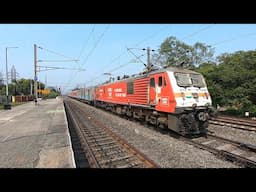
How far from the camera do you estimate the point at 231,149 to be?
799cm

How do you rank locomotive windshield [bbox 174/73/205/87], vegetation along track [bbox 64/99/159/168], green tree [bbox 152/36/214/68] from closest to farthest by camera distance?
vegetation along track [bbox 64/99/159/168] < locomotive windshield [bbox 174/73/205/87] < green tree [bbox 152/36/214/68]

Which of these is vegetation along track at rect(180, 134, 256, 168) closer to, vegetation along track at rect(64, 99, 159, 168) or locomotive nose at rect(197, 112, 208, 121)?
locomotive nose at rect(197, 112, 208, 121)

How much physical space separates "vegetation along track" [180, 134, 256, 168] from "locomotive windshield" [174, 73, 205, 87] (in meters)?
2.32

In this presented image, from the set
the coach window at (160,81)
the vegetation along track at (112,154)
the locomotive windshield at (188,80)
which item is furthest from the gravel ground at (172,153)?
the locomotive windshield at (188,80)

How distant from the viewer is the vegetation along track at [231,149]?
6.66 m

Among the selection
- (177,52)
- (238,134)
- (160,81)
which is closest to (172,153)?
(160,81)

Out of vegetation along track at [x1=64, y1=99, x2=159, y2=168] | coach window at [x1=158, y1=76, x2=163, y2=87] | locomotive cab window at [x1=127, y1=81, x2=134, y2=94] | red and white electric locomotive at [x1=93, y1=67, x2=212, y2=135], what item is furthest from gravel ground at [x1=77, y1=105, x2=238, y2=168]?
locomotive cab window at [x1=127, y1=81, x2=134, y2=94]

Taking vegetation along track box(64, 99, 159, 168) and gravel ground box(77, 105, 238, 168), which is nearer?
gravel ground box(77, 105, 238, 168)

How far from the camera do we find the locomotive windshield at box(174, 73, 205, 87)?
1028cm

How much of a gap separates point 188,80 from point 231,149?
3667 millimetres

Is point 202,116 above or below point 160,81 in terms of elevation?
below

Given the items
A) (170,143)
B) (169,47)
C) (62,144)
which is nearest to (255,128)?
(170,143)

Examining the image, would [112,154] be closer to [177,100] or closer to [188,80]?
[177,100]
